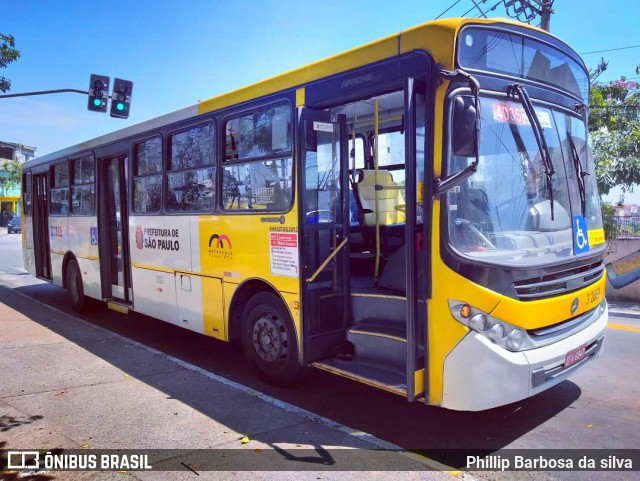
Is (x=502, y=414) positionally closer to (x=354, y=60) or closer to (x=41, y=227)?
(x=354, y=60)

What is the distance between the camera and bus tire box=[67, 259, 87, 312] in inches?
365

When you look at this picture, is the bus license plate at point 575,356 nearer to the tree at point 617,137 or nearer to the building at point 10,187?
the tree at point 617,137

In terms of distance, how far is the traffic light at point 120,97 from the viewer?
14.7 meters

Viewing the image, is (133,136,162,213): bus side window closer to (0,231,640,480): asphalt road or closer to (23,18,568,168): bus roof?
(23,18,568,168): bus roof

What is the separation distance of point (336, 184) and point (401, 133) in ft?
5.88

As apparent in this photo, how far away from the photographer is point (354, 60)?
4.35m

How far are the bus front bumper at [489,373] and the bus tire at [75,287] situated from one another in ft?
24.9

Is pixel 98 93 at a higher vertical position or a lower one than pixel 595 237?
higher

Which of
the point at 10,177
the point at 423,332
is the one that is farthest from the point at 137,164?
the point at 10,177

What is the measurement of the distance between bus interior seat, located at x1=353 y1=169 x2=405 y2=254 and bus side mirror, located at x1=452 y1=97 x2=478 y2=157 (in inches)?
108

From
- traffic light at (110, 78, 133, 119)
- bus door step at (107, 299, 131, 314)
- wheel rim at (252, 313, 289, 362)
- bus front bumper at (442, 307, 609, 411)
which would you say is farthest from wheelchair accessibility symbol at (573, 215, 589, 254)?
traffic light at (110, 78, 133, 119)

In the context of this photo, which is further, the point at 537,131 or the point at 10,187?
the point at 10,187

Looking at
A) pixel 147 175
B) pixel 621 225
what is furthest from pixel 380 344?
pixel 621 225

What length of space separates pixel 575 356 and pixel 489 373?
3.26 feet
